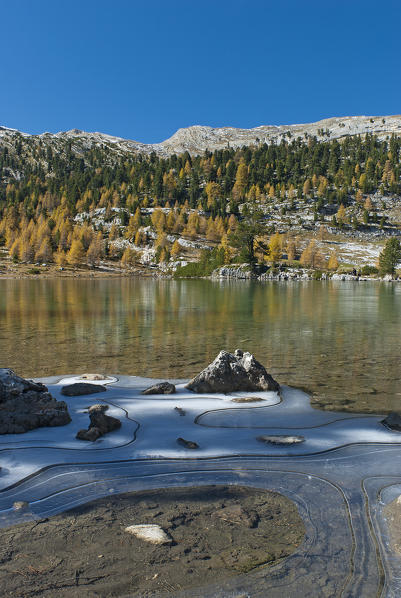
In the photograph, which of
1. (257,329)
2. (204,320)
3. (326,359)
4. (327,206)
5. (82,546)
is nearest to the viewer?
(82,546)

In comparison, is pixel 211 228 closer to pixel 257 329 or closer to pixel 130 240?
pixel 130 240

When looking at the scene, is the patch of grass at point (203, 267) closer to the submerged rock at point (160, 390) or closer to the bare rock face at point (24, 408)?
the submerged rock at point (160, 390)

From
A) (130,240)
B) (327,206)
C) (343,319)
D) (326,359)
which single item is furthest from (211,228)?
(326,359)

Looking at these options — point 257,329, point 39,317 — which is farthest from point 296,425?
point 39,317

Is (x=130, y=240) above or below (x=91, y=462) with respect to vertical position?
above

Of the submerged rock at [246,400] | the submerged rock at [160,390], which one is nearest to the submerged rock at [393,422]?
the submerged rock at [246,400]

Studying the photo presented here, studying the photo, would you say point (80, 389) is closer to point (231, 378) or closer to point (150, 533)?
point (231, 378)

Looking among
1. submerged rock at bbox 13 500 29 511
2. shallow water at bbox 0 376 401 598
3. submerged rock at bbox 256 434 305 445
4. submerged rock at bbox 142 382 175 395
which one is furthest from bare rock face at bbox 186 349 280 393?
submerged rock at bbox 13 500 29 511

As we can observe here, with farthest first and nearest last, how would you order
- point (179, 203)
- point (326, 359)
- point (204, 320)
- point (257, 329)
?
1. point (179, 203)
2. point (204, 320)
3. point (257, 329)
4. point (326, 359)

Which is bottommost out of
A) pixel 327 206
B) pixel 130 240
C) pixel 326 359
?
pixel 326 359

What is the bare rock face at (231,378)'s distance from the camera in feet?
31.9

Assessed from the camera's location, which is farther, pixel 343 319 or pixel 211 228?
pixel 211 228

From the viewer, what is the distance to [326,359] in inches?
562

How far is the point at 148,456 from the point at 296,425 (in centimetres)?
325
